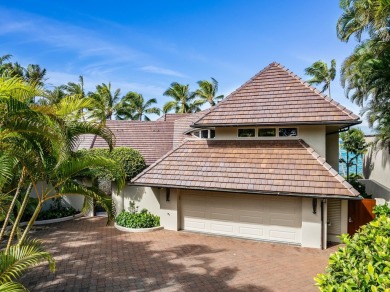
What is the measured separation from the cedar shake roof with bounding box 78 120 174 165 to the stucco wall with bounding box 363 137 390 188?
55.8 feet

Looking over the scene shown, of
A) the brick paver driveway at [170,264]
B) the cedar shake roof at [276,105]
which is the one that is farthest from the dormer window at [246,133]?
the brick paver driveway at [170,264]

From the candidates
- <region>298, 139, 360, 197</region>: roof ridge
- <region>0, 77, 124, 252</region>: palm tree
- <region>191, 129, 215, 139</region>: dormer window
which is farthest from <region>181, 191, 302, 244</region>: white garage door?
<region>0, 77, 124, 252</region>: palm tree

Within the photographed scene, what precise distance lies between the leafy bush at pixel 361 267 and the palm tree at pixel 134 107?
3863 centimetres

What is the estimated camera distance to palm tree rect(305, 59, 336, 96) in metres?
38.1

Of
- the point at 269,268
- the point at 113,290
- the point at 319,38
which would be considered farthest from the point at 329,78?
the point at 113,290

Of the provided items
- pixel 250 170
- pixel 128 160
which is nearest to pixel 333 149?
pixel 250 170

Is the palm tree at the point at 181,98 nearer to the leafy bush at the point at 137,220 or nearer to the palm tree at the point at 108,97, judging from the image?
the palm tree at the point at 108,97

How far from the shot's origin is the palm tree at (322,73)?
125ft

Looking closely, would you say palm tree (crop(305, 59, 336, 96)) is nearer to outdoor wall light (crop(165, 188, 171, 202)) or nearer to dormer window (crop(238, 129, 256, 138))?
dormer window (crop(238, 129, 256, 138))

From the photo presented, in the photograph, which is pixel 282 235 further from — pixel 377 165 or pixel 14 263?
pixel 377 165

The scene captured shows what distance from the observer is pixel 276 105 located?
13992 millimetres

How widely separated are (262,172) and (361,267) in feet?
28.0

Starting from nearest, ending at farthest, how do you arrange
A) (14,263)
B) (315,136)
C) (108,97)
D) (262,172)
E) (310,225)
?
(14,263)
(310,225)
(262,172)
(315,136)
(108,97)

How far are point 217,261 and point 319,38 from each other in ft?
42.3
